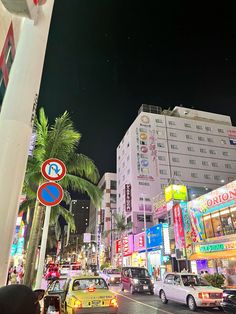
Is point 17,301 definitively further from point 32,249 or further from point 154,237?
point 154,237

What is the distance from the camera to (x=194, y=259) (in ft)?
86.2

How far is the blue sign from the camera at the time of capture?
37.4 meters

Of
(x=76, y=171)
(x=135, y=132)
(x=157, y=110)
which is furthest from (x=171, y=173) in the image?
(x=76, y=171)

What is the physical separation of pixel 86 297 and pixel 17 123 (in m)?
7.35

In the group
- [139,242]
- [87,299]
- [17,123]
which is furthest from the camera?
[139,242]

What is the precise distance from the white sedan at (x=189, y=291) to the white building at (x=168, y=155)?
134ft

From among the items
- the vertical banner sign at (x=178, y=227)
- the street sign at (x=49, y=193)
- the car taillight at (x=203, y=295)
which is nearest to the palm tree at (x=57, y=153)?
the street sign at (x=49, y=193)

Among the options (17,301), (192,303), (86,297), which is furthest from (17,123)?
(192,303)

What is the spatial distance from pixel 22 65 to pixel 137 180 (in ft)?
191

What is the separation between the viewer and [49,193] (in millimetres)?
6066

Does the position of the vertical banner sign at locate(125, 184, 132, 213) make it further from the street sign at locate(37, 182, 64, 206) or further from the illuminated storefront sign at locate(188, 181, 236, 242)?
the street sign at locate(37, 182, 64, 206)

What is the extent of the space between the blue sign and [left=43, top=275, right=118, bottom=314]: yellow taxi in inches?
1133

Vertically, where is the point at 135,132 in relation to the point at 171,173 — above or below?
above

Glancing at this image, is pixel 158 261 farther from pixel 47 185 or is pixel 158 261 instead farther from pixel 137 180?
pixel 47 185
